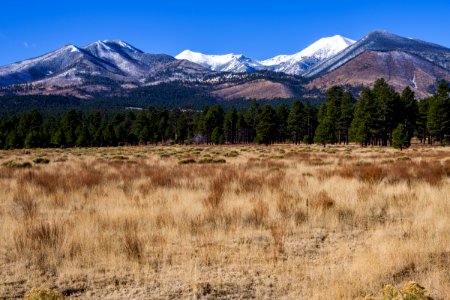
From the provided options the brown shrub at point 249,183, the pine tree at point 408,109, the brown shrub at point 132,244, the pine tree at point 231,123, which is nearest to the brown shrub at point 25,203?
the brown shrub at point 132,244

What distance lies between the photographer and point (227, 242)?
24.1 feet

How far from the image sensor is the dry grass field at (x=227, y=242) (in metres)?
5.39

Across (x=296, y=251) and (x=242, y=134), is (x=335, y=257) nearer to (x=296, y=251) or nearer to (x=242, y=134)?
(x=296, y=251)

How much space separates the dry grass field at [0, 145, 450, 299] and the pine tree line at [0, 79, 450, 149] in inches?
1510

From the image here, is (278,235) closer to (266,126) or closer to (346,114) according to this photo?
(346,114)

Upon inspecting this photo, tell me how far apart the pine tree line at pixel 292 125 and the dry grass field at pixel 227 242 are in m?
38.4

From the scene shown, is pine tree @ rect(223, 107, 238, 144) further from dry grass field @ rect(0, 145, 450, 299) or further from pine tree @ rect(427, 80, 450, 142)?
dry grass field @ rect(0, 145, 450, 299)

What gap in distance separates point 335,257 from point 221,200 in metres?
4.75

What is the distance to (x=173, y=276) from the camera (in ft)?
19.0

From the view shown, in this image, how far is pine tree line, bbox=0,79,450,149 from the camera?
62375 mm

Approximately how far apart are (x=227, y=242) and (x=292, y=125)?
252 feet

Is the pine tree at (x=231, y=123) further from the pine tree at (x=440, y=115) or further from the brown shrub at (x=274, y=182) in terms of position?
the brown shrub at (x=274, y=182)

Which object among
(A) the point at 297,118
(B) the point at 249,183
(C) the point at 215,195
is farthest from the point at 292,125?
(C) the point at 215,195

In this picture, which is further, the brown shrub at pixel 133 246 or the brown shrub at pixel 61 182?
the brown shrub at pixel 61 182
